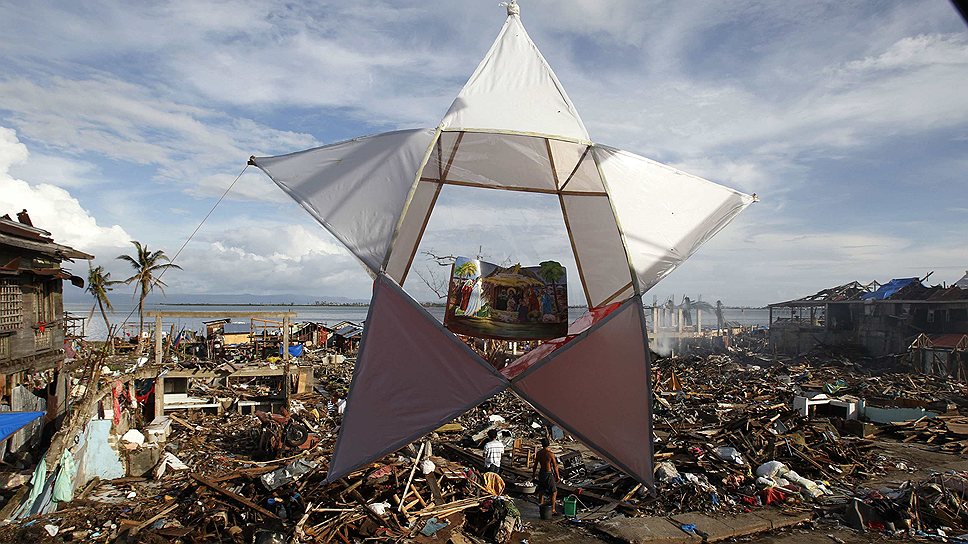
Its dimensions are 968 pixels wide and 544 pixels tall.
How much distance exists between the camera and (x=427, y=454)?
1178 cm

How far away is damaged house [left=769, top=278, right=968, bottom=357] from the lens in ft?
113

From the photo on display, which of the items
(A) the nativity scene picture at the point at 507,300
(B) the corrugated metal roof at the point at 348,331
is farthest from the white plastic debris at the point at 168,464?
(B) the corrugated metal roof at the point at 348,331

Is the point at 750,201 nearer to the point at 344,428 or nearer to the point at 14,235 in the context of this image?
the point at 344,428

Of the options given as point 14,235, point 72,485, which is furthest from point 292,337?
point 72,485

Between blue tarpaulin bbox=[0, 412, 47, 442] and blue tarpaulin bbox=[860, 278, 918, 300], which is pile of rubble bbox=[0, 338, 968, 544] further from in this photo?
blue tarpaulin bbox=[860, 278, 918, 300]

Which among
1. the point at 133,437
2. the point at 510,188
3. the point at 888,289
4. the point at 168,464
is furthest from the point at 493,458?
the point at 888,289

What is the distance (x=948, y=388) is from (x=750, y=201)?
28768 millimetres

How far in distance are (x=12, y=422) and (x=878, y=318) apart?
1677 inches

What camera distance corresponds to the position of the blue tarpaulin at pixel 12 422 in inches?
400

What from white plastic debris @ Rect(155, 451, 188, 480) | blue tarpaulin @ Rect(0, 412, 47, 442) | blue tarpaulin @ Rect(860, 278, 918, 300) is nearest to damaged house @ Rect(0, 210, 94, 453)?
blue tarpaulin @ Rect(0, 412, 47, 442)

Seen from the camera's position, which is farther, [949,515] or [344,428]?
[949,515]

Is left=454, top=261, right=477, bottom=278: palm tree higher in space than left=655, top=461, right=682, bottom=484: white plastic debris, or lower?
higher

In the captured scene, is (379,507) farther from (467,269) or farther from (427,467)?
(467,269)

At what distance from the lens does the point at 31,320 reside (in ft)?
57.2
